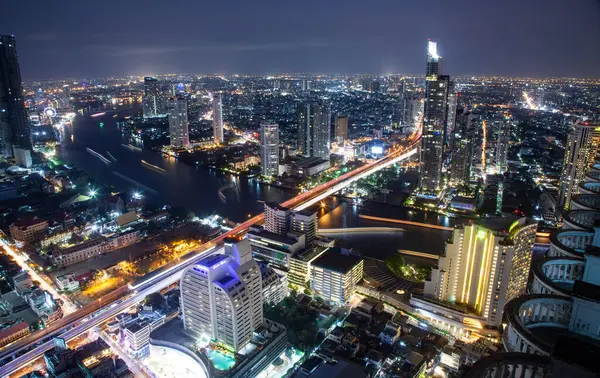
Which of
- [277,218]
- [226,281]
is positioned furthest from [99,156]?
[226,281]

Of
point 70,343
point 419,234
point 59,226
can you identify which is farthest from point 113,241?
point 419,234

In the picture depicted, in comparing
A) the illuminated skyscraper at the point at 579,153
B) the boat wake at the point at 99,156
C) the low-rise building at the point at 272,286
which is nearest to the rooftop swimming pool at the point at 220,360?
the low-rise building at the point at 272,286

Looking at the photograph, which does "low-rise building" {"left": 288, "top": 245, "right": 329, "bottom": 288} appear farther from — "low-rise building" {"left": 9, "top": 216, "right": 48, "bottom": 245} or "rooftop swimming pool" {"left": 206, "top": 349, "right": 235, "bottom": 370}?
"low-rise building" {"left": 9, "top": 216, "right": 48, "bottom": 245}

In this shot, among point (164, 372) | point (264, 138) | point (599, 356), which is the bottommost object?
point (164, 372)

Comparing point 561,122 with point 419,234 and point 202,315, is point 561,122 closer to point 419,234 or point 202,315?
point 419,234

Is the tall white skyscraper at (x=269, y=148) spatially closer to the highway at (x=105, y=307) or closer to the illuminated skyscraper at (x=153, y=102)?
the highway at (x=105, y=307)

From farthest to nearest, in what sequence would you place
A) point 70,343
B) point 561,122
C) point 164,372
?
point 561,122 → point 70,343 → point 164,372
